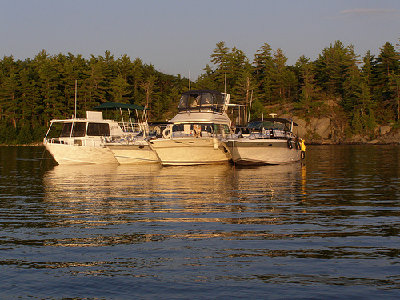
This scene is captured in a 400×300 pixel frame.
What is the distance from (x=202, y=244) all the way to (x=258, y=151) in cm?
2278

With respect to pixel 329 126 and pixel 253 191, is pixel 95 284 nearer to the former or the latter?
pixel 253 191

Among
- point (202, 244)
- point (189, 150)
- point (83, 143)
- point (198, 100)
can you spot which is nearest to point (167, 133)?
point (189, 150)

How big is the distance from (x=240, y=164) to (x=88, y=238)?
77.2 ft

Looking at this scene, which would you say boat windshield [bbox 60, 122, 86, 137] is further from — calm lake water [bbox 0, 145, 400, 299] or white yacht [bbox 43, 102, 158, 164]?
calm lake water [bbox 0, 145, 400, 299]

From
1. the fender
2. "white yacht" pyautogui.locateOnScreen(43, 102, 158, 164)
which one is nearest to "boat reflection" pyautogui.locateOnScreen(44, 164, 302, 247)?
the fender

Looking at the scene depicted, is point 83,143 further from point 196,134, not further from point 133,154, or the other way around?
point 196,134

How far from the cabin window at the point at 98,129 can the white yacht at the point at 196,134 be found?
7794 mm

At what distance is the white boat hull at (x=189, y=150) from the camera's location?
32.6 metres

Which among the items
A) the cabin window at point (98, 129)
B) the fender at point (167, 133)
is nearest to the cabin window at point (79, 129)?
the cabin window at point (98, 129)

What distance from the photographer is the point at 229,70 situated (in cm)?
11706

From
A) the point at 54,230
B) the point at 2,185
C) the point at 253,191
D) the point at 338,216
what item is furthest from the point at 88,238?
the point at 2,185

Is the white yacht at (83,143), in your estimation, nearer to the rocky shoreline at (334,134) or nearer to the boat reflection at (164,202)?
the boat reflection at (164,202)

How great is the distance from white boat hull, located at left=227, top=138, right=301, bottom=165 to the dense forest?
66.8m

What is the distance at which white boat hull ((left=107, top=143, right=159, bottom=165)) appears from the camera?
3700 centimetres
